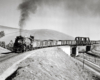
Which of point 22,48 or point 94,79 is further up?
point 22,48

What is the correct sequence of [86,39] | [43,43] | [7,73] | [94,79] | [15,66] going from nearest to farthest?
[7,73] < [15,66] < [94,79] < [43,43] < [86,39]

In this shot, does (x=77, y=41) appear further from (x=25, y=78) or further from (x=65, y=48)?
(x=25, y=78)

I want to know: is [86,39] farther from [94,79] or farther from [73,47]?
[94,79]

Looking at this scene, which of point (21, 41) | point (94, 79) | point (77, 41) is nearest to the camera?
point (21, 41)

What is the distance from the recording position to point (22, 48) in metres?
18.3

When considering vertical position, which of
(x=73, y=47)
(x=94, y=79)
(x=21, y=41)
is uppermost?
(x=21, y=41)

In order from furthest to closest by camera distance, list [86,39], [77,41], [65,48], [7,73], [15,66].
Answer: [86,39] → [77,41] → [65,48] → [15,66] → [7,73]

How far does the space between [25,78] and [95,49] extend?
55032mm

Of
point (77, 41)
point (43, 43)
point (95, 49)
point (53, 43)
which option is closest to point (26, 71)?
point (43, 43)

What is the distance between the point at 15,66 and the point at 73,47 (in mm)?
34025

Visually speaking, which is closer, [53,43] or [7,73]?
[7,73]

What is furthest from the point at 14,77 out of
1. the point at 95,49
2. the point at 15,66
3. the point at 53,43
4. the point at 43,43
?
the point at 95,49

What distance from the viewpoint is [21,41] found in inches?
720

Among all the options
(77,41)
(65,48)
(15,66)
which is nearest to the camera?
(15,66)
